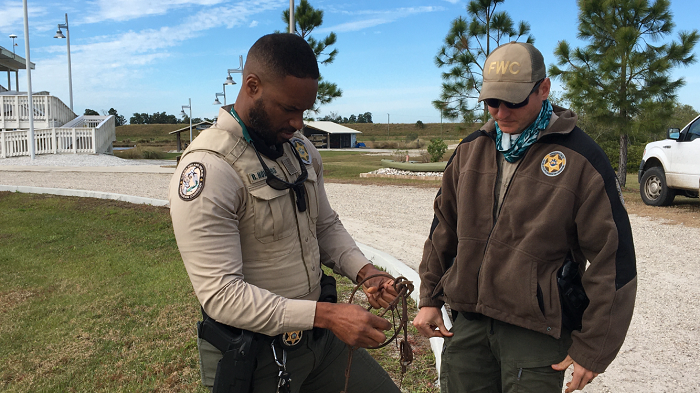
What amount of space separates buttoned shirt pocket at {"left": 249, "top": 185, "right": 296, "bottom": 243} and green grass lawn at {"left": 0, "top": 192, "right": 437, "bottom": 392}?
196 cm

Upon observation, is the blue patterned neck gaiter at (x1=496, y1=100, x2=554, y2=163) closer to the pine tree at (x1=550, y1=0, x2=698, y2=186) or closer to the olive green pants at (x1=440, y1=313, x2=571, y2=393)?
the olive green pants at (x1=440, y1=313, x2=571, y2=393)

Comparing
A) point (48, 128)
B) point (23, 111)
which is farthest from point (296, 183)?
point (23, 111)

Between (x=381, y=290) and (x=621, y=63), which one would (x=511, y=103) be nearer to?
(x=381, y=290)

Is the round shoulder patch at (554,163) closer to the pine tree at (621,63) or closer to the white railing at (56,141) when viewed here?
the pine tree at (621,63)

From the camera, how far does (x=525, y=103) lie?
221 centimetres

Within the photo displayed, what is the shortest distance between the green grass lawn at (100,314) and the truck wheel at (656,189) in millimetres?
8432

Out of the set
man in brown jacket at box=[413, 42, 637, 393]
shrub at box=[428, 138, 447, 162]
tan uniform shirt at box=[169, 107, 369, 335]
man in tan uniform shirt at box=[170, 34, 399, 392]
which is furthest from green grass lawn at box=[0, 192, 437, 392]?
shrub at box=[428, 138, 447, 162]

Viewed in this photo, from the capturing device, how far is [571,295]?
2119 millimetres

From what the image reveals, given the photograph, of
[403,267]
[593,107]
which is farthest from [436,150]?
[403,267]

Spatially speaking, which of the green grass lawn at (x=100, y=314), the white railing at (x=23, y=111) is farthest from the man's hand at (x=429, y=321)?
the white railing at (x=23, y=111)

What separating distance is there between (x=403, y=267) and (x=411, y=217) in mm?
4341

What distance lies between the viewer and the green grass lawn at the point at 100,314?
12.4 feet

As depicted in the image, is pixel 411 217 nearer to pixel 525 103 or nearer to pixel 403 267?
pixel 403 267

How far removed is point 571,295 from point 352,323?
873mm
